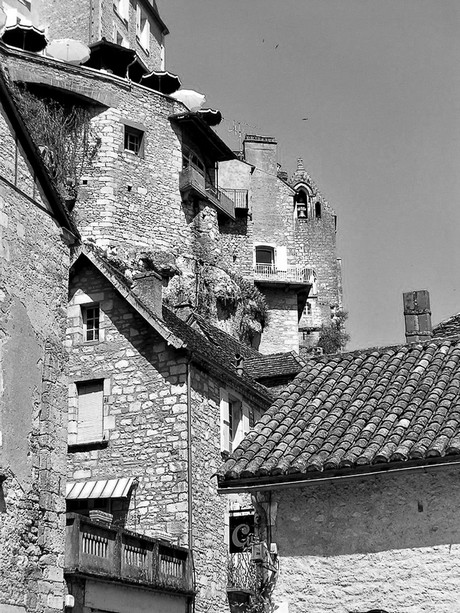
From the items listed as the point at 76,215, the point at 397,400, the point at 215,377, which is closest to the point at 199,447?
the point at 215,377

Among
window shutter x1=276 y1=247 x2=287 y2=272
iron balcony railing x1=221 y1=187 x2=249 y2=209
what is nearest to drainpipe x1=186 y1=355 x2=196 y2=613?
iron balcony railing x1=221 y1=187 x2=249 y2=209

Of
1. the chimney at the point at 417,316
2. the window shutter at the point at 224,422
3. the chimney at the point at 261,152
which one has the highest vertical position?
the chimney at the point at 261,152

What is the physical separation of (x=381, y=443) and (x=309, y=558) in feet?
5.65

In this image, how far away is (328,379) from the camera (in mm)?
15617

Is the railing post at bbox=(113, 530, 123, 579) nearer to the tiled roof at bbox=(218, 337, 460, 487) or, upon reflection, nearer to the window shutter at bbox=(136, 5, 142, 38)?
the tiled roof at bbox=(218, 337, 460, 487)

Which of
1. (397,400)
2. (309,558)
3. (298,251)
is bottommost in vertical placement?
(309,558)

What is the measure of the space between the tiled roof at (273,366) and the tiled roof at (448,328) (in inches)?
254

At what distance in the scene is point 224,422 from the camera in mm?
21922

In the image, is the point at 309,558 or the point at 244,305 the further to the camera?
the point at 244,305

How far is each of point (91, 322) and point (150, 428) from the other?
284 cm

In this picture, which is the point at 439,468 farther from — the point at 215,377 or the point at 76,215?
the point at 76,215

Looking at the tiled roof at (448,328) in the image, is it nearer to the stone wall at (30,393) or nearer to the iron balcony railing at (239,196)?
the stone wall at (30,393)

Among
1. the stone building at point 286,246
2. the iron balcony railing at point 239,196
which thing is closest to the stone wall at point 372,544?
the stone building at point 286,246

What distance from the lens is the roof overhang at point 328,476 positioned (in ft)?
40.7
